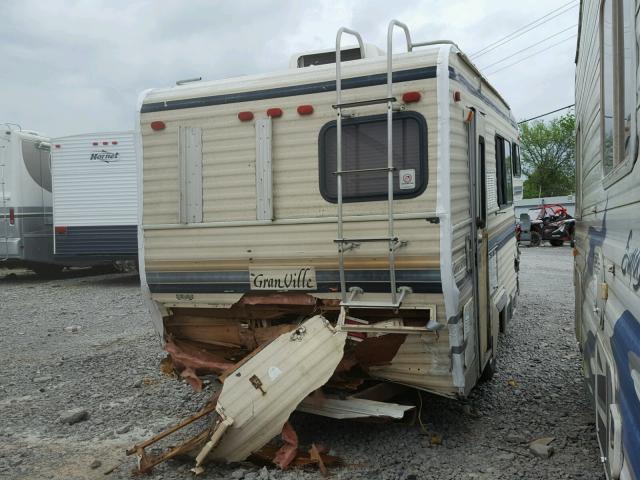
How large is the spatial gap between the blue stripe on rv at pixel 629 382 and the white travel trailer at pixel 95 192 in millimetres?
11397

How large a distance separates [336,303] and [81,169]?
979 cm

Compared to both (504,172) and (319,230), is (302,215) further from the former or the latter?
(504,172)

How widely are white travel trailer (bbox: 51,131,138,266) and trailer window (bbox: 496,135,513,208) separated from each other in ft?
26.1

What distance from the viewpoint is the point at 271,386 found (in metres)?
4.07

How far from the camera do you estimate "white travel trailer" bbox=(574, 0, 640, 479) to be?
6.72 ft

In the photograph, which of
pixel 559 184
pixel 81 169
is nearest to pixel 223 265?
pixel 81 169

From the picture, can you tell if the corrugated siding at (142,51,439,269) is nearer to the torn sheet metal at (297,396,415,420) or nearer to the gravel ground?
the torn sheet metal at (297,396,415,420)

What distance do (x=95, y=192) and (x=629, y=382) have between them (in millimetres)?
12059

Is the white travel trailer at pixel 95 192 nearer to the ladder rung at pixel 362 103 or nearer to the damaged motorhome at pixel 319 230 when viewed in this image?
the damaged motorhome at pixel 319 230

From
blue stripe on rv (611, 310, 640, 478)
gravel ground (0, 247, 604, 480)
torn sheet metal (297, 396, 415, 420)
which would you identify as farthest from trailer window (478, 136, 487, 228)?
blue stripe on rv (611, 310, 640, 478)

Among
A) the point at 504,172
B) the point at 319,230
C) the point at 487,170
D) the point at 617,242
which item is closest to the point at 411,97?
the point at 319,230

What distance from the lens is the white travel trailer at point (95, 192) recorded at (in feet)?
41.3

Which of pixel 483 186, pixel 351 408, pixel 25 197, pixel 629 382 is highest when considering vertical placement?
pixel 25 197

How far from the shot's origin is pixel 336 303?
4.38 m
